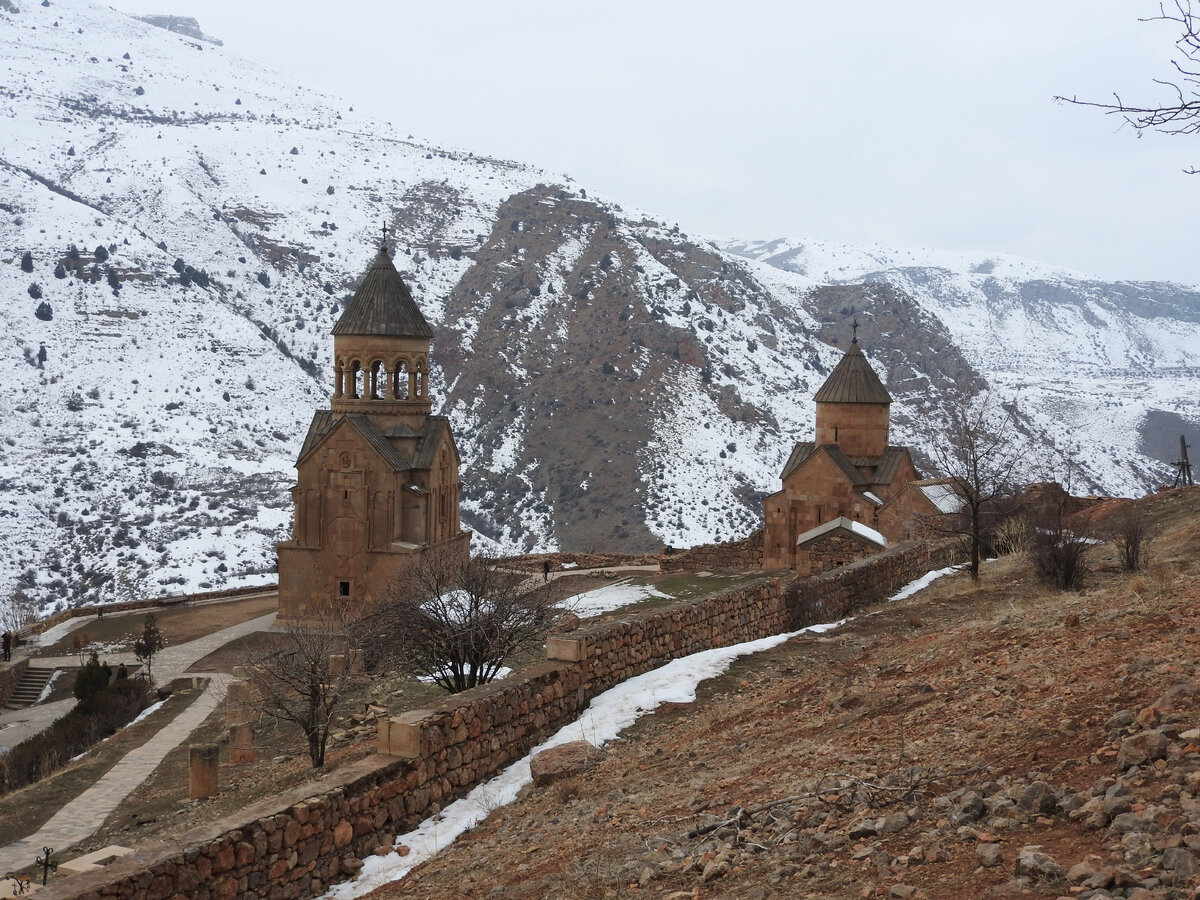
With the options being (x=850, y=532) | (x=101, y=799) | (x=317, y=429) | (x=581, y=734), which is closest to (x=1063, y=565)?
(x=581, y=734)

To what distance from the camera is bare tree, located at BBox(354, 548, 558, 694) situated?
12797mm

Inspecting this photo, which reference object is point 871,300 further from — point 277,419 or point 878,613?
point 878,613

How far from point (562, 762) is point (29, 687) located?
77.5 feet

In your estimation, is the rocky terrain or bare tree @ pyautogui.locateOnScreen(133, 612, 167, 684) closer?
the rocky terrain

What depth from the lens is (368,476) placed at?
2727 cm

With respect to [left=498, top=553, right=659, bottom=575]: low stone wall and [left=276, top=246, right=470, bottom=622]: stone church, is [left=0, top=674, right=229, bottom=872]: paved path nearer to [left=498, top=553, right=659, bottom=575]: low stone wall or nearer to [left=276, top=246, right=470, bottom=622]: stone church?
[left=276, top=246, right=470, bottom=622]: stone church

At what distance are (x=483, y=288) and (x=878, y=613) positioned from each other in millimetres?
83461

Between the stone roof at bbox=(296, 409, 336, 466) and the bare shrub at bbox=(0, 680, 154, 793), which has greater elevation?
the stone roof at bbox=(296, 409, 336, 466)

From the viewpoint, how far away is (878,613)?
1369cm

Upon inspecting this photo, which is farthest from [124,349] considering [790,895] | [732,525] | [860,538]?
[790,895]

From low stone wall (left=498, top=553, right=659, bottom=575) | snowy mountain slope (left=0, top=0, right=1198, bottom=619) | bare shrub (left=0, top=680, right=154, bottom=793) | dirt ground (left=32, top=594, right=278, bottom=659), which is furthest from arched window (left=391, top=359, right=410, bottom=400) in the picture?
snowy mountain slope (left=0, top=0, right=1198, bottom=619)

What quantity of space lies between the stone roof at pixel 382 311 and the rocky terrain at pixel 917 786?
67.2 ft

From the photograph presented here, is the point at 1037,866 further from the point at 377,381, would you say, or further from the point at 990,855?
the point at 377,381

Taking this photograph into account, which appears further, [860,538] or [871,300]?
[871,300]
